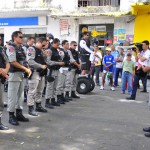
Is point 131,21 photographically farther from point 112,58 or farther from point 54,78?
point 54,78

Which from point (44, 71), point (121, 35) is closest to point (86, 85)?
point (44, 71)

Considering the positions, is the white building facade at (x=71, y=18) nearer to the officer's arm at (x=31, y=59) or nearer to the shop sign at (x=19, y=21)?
the shop sign at (x=19, y=21)

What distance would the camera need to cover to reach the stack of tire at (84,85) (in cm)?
1115

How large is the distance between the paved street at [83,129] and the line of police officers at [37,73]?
0.35 meters

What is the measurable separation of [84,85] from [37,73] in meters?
3.96

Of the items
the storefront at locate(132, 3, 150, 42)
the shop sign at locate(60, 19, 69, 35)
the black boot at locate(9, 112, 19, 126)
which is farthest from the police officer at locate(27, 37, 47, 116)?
the shop sign at locate(60, 19, 69, 35)

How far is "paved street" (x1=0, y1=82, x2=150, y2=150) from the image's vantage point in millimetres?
5609

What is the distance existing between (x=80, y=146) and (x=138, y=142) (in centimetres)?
109

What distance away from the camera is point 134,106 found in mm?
9398

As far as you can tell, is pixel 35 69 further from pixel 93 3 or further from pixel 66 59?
pixel 93 3

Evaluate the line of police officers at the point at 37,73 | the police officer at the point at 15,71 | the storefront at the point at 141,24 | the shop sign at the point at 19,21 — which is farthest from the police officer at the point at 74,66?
the shop sign at the point at 19,21

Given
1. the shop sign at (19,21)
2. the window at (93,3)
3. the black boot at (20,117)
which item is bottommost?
the black boot at (20,117)

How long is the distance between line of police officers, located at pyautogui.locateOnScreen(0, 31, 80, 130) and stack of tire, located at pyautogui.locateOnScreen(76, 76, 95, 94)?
0.97m

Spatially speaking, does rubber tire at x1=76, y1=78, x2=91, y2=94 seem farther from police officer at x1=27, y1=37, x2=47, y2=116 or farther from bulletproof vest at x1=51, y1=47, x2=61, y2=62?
police officer at x1=27, y1=37, x2=47, y2=116
